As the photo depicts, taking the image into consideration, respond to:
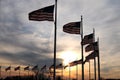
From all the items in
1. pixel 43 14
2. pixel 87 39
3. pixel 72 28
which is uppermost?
pixel 43 14

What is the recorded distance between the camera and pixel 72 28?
34219 millimetres

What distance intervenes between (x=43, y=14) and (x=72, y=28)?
5.27 metres

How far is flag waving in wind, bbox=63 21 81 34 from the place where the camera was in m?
33.3

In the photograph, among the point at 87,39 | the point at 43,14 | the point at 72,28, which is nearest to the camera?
the point at 43,14

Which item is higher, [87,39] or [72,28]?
[72,28]

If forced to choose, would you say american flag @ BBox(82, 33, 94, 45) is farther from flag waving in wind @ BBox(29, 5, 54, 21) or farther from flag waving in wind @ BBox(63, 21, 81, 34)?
flag waving in wind @ BBox(29, 5, 54, 21)

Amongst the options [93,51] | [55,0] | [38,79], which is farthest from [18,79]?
[55,0]

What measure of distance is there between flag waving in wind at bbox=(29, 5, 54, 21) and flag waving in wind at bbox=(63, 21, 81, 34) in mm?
3422

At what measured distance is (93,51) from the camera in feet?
146

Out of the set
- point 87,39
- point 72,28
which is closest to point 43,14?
point 72,28

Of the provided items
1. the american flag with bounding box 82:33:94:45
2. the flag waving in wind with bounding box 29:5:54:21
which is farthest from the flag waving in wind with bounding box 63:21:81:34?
the american flag with bounding box 82:33:94:45

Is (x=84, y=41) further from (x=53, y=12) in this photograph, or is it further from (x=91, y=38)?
(x=53, y=12)

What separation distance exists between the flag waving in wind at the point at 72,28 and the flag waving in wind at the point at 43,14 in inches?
135

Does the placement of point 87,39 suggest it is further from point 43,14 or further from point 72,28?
point 43,14
